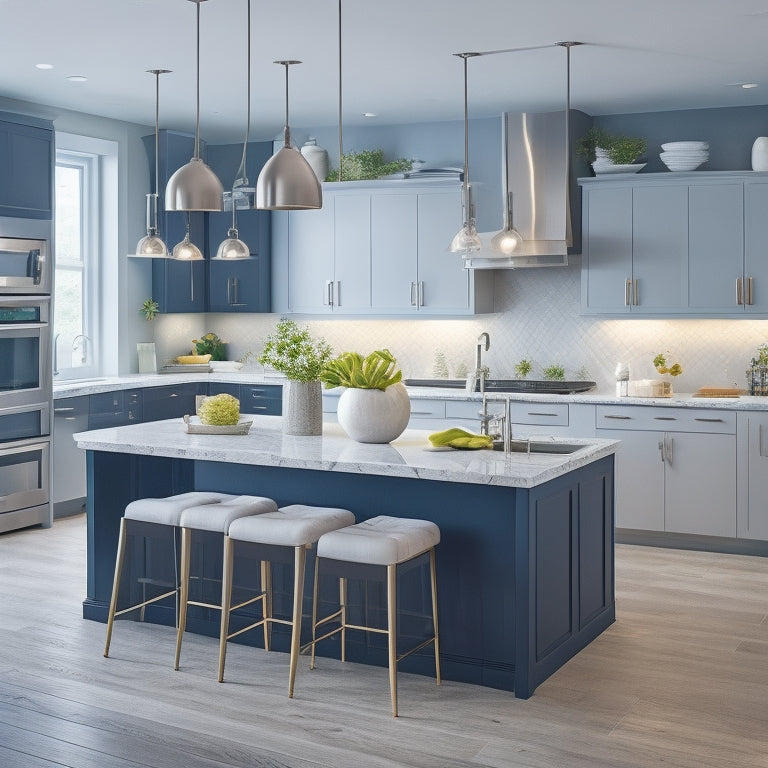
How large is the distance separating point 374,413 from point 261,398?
3.46 meters

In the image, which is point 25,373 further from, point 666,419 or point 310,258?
point 666,419

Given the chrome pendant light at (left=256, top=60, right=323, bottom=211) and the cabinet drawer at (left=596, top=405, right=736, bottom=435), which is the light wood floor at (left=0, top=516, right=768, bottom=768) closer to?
the cabinet drawer at (left=596, top=405, right=736, bottom=435)

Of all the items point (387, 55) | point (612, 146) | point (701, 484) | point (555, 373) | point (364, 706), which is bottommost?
point (364, 706)

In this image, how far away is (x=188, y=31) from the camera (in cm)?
517

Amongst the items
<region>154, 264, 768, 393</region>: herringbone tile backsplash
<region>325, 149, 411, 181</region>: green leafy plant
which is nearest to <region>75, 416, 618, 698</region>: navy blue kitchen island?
<region>154, 264, 768, 393</region>: herringbone tile backsplash

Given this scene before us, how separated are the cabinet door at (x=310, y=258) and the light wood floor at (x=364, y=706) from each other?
3528 mm

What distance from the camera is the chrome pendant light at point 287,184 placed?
4.17 m

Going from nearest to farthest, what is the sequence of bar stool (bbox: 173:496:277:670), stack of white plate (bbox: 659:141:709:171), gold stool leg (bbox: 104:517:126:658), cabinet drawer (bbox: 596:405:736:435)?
bar stool (bbox: 173:496:277:670), gold stool leg (bbox: 104:517:126:658), cabinet drawer (bbox: 596:405:736:435), stack of white plate (bbox: 659:141:709:171)

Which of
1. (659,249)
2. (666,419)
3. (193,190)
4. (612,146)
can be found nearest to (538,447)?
(193,190)

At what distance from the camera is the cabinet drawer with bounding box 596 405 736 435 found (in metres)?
6.36

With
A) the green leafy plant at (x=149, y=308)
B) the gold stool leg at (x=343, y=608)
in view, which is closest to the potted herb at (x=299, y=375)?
the gold stool leg at (x=343, y=608)

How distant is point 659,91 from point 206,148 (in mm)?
3760

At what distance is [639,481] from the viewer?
21.6ft

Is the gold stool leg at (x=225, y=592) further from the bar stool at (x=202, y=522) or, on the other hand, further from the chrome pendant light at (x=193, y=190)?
the chrome pendant light at (x=193, y=190)
